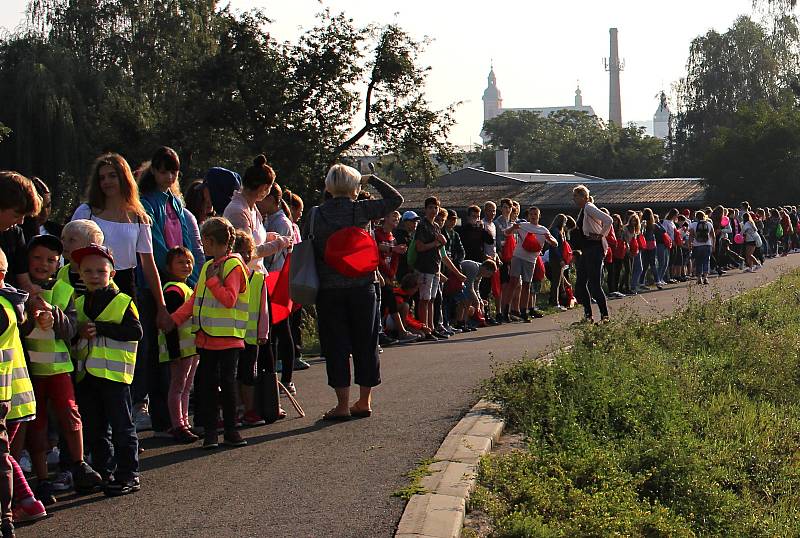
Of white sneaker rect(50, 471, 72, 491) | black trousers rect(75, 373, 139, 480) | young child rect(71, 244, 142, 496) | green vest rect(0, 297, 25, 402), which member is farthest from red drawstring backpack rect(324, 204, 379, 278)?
green vest rect(0, 297, 25, 402)

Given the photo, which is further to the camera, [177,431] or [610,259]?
[610,259]

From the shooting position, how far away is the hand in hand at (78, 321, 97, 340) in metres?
6.69

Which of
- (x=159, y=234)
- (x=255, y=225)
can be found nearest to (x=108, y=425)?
(x=159, y=234)

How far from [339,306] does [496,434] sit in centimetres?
160

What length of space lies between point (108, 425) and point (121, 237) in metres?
1.33

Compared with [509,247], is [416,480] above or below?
below

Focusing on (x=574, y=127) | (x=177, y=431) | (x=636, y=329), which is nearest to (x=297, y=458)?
(x=177, y=431)

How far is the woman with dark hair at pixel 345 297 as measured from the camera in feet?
29.0

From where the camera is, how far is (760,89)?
76000 millimetres

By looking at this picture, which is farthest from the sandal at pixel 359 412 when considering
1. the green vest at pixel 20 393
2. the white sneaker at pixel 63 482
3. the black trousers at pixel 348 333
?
the green vest at pixel 20 393

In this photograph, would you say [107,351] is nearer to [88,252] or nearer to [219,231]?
[88,252]

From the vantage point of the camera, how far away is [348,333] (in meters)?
8.97

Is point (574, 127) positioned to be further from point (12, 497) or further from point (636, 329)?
point (12, 497)

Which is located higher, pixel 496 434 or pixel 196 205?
pixel 196 205
